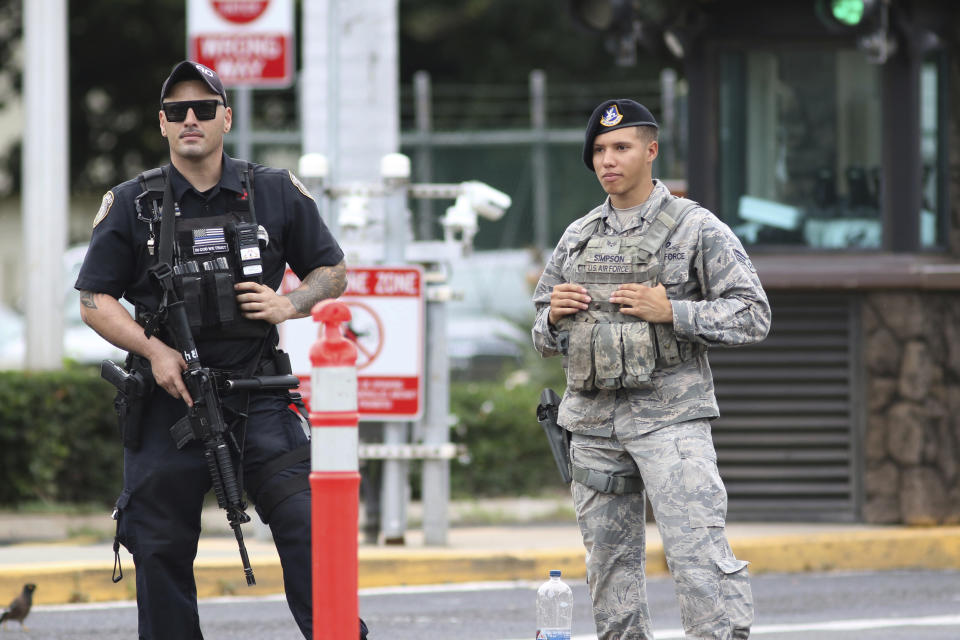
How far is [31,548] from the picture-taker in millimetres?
8422

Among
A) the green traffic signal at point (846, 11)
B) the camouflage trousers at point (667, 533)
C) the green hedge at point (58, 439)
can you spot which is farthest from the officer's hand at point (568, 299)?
the green hedge at point (58, 439)

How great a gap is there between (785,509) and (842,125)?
2235 millimetres

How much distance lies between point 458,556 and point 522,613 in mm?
944

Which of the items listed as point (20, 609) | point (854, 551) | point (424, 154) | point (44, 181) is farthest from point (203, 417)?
point (424, 154)

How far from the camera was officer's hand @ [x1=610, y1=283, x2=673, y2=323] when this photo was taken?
465 centimetres

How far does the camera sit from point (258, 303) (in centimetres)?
461

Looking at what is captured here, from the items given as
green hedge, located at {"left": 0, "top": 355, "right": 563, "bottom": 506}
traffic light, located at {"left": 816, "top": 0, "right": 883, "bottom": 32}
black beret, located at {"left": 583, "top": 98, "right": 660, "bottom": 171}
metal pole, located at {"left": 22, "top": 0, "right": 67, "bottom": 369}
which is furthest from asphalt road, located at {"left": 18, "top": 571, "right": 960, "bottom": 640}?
metal pole, located at {"left": 22, "top": 0, "right": 67, "bottom": 369}

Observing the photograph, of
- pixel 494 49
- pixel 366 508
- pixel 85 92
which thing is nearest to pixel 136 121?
pixel 85 92

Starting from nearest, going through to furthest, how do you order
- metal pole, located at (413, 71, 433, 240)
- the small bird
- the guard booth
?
1. the small bird
2. the guard booth
3. metal pole, located at (413, 71, 433, 240)

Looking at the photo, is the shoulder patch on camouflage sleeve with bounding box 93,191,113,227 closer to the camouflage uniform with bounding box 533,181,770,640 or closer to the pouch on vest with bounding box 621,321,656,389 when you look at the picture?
the camouflage uniform with bounding box 533,181,770,640

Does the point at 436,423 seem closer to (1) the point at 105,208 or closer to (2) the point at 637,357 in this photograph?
(2) the point at 637,357

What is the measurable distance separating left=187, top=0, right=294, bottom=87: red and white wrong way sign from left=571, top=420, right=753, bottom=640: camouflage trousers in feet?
14.7

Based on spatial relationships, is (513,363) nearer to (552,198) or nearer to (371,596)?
(552,198)

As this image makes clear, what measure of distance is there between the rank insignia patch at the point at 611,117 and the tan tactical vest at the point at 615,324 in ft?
1.01
